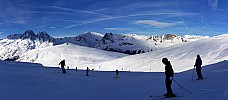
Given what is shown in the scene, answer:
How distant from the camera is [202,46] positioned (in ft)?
361

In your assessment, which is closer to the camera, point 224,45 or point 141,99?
point 141,99

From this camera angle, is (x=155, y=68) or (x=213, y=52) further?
(x=213, y=52)

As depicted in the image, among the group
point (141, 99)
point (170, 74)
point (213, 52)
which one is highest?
point (213, 52)

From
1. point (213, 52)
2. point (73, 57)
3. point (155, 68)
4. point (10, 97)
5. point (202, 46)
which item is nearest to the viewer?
point (10, 97)

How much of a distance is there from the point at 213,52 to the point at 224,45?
7213 millimetres

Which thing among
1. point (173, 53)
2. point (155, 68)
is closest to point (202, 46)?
point (173, 53)

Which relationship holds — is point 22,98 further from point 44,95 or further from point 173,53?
point 173,53

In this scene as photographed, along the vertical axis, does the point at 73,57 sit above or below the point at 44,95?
above

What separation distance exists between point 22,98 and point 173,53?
105 metres

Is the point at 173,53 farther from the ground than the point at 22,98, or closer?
farther from the ground

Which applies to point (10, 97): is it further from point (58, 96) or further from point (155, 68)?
point (155, 68)

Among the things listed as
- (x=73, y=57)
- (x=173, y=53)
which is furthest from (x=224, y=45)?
(x=73, y=57)

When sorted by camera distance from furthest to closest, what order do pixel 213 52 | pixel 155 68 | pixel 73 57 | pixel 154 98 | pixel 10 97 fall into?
pixel 73 57
pixel 213 52
pixel 155 68
pixel 154 98
pixel 10 97

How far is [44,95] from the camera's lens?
1372 cm
